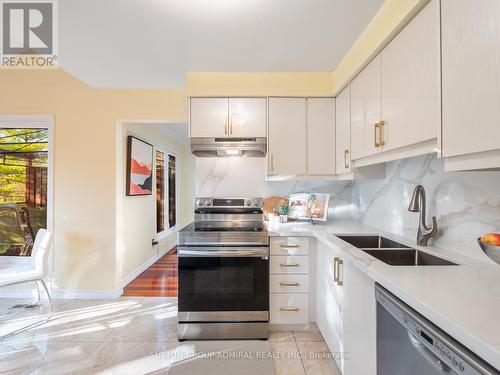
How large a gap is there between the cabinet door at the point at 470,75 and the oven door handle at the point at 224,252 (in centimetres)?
144

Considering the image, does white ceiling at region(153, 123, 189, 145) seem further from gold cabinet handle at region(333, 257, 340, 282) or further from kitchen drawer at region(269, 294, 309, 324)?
gold cabinet handle at region(333, 257, 340, 282)

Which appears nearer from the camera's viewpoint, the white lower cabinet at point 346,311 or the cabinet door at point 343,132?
the white lower cabinet at point 346,311

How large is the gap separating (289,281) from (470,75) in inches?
71.3

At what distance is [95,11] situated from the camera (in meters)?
1.68

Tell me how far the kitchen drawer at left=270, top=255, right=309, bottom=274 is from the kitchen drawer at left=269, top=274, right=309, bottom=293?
0.05 metres

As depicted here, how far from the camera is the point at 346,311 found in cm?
156

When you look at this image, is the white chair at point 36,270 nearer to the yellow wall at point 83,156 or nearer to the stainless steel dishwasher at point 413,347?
the yellow wall at point 83,156

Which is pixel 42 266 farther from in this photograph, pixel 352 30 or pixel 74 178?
pixel 352 30

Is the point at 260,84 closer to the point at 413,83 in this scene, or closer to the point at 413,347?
the point at 413,83

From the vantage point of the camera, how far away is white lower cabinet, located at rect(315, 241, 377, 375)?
1.27 meters

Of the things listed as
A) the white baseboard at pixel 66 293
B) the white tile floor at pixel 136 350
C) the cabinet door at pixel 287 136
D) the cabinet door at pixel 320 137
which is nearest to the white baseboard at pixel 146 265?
the white baseboard at pixel 66 293

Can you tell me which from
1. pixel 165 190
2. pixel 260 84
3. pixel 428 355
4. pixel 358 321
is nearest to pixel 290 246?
pixel 358 321

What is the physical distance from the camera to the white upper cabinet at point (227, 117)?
8.23 ft

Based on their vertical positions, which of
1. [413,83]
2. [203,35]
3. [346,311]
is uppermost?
[203,35]
